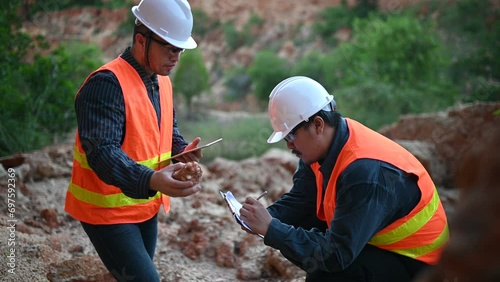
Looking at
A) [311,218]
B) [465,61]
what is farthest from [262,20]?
[311,218]

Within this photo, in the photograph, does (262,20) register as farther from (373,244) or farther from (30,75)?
(373,244)

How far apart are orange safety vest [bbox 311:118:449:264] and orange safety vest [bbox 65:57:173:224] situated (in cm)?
87

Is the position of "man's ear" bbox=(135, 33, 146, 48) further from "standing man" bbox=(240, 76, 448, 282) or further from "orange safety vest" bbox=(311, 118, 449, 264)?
"orange safety vest" bbox=(311, 118, 449, 264)

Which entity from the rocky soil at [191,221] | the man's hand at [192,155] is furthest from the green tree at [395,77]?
the man's hand at [192,155]

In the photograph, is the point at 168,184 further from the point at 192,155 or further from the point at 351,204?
the point at 351,204

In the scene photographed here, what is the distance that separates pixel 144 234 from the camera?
10.8 ft

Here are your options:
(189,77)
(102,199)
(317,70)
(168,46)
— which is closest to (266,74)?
(317,70)

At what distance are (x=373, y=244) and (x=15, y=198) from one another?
3691 mm

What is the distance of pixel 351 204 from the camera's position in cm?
287

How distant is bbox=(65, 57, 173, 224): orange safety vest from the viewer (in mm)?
3057

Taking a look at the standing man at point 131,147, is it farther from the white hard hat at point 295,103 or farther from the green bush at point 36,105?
the green bush at point 36,105

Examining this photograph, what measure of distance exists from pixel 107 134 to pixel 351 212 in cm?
111

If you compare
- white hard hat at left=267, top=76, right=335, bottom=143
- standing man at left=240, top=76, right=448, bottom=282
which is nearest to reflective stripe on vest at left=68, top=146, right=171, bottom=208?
standing man at left=240, top=76, right=448, bottom=282

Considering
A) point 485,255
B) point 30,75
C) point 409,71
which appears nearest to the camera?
point 485,255
